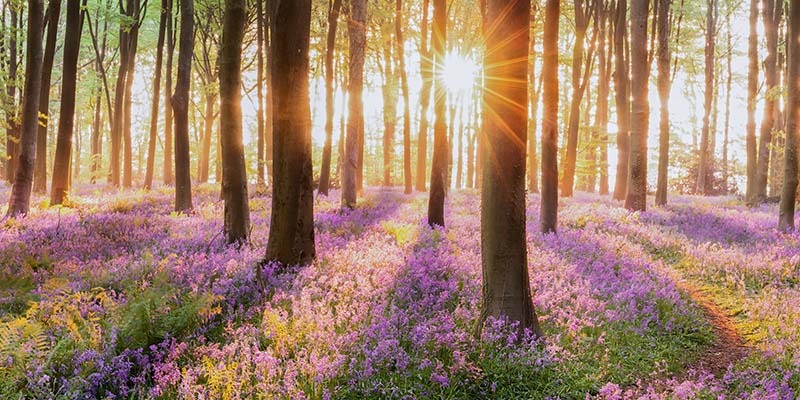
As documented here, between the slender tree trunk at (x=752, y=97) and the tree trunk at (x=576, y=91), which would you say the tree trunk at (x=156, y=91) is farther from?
the slender tree trunk at (x=752, y=97)

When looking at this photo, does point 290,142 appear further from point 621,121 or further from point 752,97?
point 752,97

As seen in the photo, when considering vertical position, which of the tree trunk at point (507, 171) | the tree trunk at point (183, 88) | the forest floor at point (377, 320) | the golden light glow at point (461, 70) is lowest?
the forest floor at point (377, 320)

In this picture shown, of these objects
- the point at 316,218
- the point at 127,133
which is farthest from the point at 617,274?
the point at 127,133

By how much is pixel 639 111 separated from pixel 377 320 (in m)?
14.1

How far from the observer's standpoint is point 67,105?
13.2 metres

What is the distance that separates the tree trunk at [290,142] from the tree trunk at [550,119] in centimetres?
594

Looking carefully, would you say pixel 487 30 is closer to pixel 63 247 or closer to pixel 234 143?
pixel 234 143

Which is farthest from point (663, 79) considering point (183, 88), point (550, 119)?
point (183, 88)

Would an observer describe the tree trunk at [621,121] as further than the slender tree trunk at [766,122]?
Yes

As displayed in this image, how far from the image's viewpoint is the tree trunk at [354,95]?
15.2m

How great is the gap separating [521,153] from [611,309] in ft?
9.52

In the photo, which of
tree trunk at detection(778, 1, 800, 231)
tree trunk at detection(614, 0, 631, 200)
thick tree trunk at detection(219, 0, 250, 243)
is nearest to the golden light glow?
tree trunk at detection(614, 0, 631, 200)

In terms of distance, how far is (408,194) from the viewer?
2300 centimetres

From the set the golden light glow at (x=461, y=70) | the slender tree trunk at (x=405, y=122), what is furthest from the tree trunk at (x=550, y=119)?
the golden light glow at (x=461, y=70)
